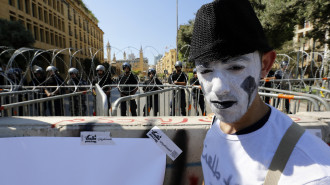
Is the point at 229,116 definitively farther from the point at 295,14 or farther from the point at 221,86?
the point at 295,14

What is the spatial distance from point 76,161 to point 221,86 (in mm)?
1364

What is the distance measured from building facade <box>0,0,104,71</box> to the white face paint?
19754 mm

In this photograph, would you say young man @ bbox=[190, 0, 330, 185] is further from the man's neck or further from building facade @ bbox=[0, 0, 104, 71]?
building facade @ bbox=[0, 0, 104, 71]

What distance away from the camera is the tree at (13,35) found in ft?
57.0

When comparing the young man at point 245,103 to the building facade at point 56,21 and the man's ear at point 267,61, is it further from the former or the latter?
the building facade at point 56,21

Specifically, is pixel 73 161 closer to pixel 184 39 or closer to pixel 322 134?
pixel 322 134

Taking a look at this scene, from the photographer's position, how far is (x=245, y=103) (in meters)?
0.99

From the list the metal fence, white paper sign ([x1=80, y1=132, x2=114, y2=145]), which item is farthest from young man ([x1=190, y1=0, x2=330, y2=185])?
the metal fence

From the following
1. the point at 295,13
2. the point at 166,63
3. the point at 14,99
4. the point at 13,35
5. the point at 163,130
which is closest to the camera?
the point at 163,130

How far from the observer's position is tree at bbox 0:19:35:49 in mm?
17359

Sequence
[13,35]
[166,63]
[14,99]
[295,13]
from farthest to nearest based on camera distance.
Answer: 1. [166,63]
2. [13,35]
3. [295,13]
4. [14,99]

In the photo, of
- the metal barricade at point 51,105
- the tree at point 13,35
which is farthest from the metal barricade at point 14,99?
the tree at point 13,35

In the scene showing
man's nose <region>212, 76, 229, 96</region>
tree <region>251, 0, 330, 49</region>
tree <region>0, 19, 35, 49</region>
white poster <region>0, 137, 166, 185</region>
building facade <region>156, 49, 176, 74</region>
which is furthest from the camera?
tree <region>0, 19, 35, 49</region>

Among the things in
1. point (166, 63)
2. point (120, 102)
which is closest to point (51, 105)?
point (120, 102)
